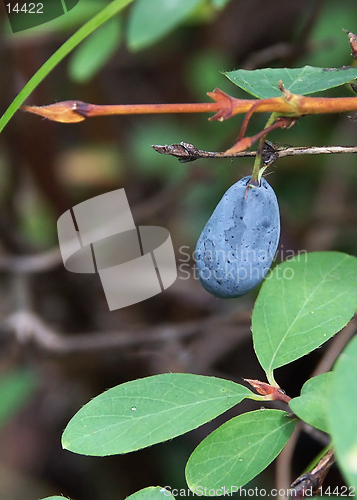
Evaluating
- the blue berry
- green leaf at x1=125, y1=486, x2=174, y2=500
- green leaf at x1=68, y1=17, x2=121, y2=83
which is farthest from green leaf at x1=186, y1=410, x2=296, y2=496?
green leaf at x1=68, y1=17, x2=121, y2=83

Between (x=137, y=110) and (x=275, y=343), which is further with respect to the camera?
(x=275, y=343)

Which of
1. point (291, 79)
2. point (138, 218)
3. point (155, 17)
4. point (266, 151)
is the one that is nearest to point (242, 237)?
point (266, 151)

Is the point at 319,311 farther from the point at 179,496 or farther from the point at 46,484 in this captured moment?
the point at 46,484

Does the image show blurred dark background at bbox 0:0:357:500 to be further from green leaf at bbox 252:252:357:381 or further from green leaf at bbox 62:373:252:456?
green leaf at bbox 62:373:252:456

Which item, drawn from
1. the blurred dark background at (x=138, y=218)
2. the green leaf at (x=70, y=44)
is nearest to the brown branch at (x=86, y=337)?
the blurred dark background at (x=138, y=218)

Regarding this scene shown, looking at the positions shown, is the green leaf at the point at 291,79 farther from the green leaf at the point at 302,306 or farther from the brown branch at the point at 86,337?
the brown branch at the point at 86,337

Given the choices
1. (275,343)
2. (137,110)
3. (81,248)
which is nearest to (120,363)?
(81,248)

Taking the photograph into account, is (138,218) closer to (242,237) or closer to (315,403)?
(242,237)
